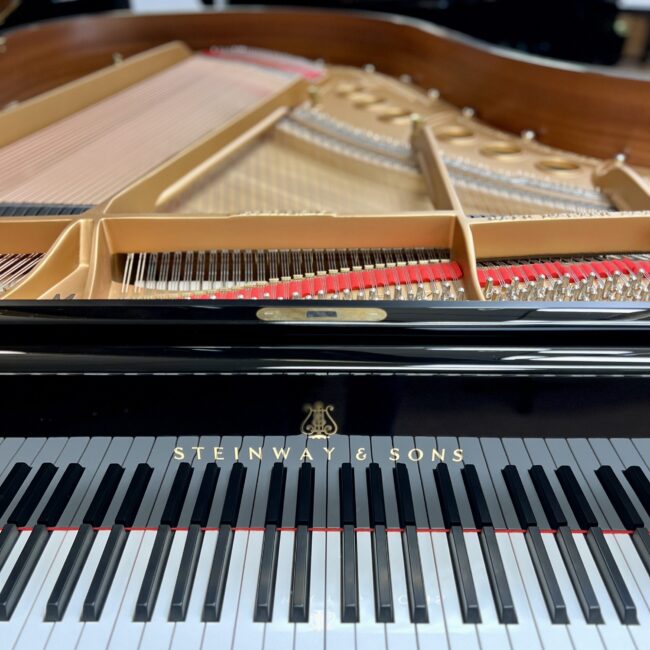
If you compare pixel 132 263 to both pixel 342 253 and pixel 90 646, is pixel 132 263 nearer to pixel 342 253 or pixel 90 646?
pixel 342 253

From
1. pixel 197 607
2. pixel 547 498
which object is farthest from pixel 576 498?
pixel 197 607

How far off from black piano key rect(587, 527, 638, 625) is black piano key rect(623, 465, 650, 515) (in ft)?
0.43

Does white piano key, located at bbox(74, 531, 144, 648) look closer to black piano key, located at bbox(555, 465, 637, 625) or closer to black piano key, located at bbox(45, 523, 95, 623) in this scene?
black piano key, located at bbox(45, 523, 95, 623)

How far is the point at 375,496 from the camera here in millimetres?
1454

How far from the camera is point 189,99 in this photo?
3248mm

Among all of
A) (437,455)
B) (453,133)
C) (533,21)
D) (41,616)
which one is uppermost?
(533,21)

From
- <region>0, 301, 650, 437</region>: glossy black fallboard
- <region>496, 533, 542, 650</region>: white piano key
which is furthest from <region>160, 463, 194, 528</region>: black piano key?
<region>496, 533, 542, 650</region>: white piano key

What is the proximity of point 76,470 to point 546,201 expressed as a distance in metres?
1.87

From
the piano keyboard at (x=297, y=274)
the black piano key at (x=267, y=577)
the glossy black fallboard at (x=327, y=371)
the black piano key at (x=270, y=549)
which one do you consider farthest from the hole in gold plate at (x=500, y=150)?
the black piano key at (x=267, y=577)

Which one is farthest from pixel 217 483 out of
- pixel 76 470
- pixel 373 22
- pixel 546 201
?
pixel 373 22

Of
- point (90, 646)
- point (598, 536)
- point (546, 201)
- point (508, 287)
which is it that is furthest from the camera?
point (546, 201)

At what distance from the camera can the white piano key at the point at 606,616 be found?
1292 mm

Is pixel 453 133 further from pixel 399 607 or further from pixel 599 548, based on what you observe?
pixel 399 607

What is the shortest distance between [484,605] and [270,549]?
0.45 metres
